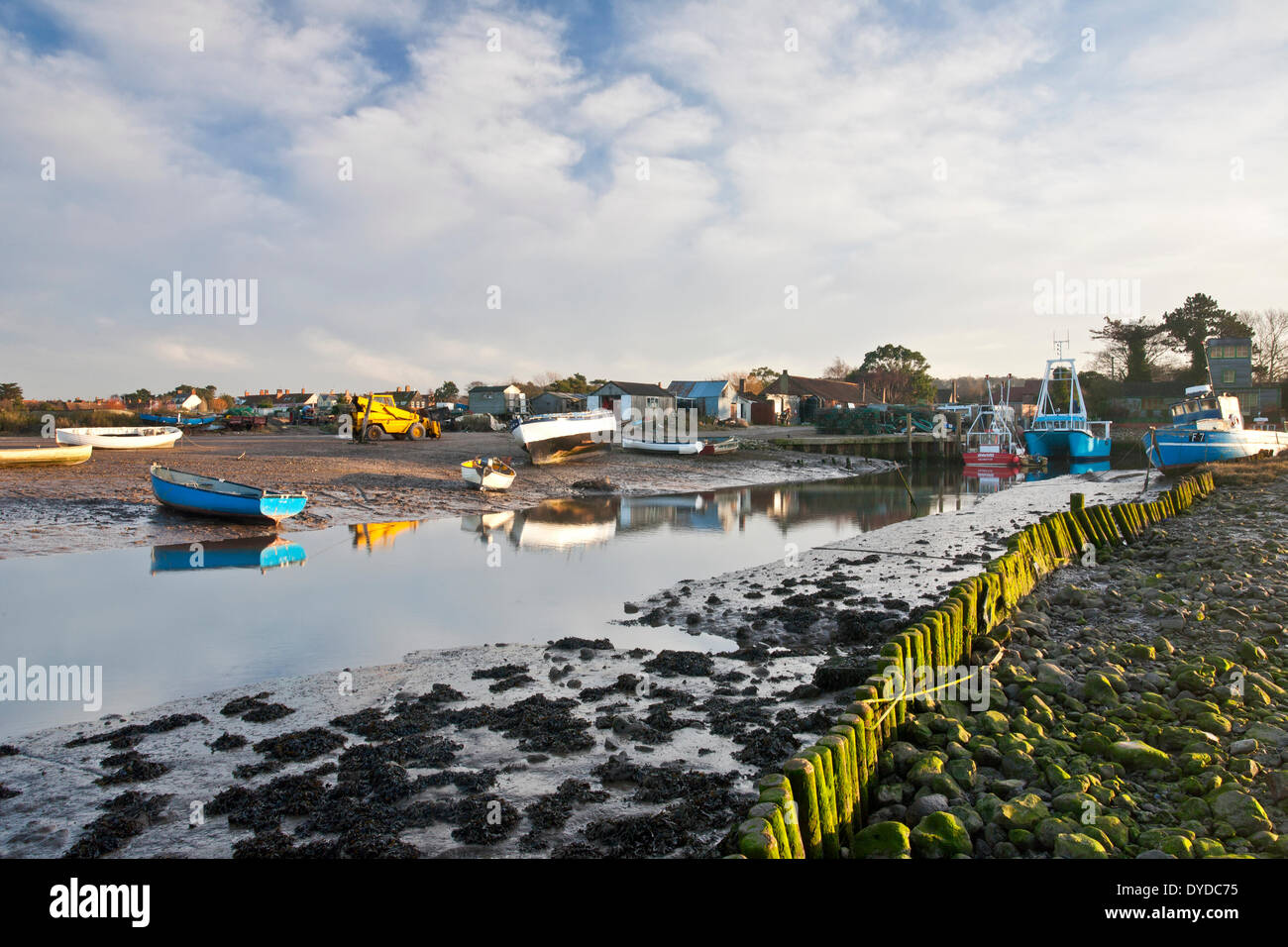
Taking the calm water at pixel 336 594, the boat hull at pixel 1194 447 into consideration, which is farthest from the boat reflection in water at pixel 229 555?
the boat hull at pixel 1194 447

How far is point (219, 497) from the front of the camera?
22344mm

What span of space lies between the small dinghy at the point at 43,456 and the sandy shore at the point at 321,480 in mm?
344

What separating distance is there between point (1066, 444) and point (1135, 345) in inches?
1203

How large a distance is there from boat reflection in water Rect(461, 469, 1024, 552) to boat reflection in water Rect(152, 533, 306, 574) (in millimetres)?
5914

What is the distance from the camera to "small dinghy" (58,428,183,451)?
35.5 meters

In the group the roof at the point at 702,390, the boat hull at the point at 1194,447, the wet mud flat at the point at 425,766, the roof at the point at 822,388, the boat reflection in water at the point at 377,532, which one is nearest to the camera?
the wet mud flat at the point at 425,766

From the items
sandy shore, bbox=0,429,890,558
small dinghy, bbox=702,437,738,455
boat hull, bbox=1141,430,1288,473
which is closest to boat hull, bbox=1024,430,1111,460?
boat hull, bbox=1141,430,1288,473

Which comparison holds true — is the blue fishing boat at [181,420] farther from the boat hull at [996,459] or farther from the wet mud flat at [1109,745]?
the wet mud flat at [1109,745]

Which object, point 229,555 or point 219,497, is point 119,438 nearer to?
point 219,497

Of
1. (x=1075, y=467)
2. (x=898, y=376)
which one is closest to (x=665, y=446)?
(x=1075, y=467)

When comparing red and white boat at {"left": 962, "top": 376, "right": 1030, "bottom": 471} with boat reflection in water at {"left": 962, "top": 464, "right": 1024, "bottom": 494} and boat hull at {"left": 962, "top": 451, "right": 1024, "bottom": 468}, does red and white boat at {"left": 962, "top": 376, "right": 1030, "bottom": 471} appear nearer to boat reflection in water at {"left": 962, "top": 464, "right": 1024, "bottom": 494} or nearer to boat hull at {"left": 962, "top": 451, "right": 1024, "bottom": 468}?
boat hull at {"left": 962, "top": 451, "right": 1024, "bottom": 468}

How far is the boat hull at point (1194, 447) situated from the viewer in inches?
1576

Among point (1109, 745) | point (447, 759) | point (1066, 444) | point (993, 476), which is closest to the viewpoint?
point (1109, 745)
